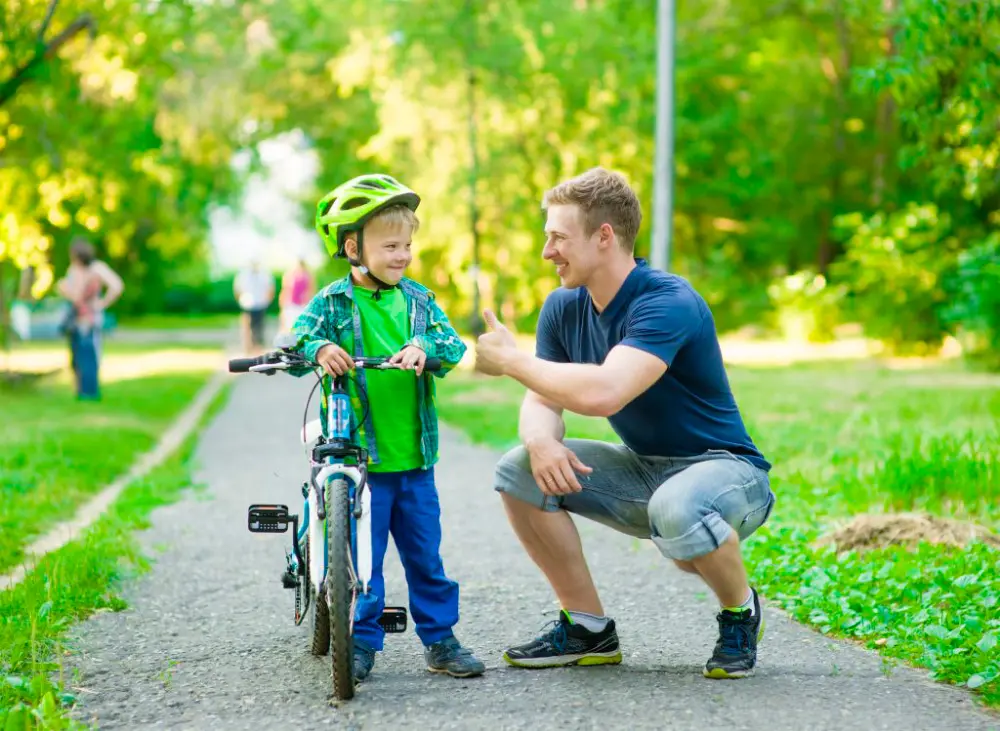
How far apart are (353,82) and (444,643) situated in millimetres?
19087

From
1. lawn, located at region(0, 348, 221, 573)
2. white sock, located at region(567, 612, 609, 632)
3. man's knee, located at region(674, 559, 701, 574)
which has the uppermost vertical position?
man's knee, located at region(674, 559, 701, 574)

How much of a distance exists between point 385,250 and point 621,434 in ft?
3.88

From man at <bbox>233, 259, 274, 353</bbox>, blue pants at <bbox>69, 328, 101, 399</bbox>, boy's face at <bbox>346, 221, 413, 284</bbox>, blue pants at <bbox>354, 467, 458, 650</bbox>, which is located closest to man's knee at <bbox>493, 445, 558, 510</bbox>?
blue pants at <bbox>354, 467, 458, 650</bbox>

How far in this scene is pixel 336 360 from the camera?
454 cm

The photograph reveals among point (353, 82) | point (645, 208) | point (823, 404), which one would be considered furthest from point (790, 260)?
point (823, 404)

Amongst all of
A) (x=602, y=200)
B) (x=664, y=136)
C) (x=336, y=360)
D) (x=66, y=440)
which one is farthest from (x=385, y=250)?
(x=664, y=136)

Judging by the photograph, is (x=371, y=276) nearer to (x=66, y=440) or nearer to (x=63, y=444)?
(x=63, y=444)

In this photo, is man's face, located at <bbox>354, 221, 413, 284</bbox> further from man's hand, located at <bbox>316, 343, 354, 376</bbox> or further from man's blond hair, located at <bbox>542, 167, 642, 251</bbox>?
man's blond hair, located at <bbox>542, 167, 642, 251</bbox>

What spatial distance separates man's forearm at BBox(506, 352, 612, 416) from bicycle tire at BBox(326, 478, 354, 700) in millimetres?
740

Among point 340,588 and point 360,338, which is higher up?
point 360,338

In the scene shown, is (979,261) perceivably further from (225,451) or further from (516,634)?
(516,634)

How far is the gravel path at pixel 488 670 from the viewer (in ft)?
14.0

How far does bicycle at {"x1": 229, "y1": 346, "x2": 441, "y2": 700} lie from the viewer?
14.4 ft

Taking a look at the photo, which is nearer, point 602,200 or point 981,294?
point 602,200
